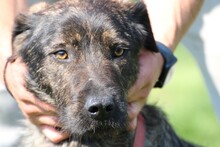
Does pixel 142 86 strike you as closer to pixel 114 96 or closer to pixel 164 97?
pixel 114 96

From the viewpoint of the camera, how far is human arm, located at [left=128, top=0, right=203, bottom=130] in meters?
8.16

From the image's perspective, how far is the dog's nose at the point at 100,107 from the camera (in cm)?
737

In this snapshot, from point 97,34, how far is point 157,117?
115 centimetres

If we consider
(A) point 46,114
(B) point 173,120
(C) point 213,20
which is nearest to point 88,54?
(A) point 46,114

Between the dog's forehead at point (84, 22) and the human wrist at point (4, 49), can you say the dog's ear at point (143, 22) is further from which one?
the human wrist at point (4, 49)

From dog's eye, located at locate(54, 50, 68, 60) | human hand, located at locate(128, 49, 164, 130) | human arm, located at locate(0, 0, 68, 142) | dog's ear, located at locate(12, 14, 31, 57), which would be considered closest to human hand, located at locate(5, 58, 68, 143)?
human arm, located at locate(0, 0, 68, 142)

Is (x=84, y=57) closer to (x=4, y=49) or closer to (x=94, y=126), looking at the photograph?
(x=94, y=126)

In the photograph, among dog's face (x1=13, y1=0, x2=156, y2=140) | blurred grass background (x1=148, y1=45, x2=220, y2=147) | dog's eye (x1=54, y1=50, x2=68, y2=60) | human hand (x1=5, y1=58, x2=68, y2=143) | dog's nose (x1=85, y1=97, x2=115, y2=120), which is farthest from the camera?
blurred grass background (x1=148, y1=45, x2=220, y2=147)

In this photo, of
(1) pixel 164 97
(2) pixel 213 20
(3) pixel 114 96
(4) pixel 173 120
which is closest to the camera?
(3) pixel 114 96

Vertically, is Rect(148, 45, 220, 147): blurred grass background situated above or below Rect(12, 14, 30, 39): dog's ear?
below

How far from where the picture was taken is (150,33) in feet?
27.1

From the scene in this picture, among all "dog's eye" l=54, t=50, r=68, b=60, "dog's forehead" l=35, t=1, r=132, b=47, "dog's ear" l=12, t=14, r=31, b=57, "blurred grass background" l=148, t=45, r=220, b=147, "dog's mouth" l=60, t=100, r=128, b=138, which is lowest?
"blurred grass background" l=148, t=45, r=220, b=147

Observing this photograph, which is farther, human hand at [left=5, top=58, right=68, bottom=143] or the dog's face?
human hand at [left=5, top=58, right=68, bottom=143]

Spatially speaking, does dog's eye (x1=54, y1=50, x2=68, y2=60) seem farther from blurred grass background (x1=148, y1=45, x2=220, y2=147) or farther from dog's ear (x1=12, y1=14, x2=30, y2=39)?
blurred grass background (x1=148, y1=45, x2=220, y2=147)
